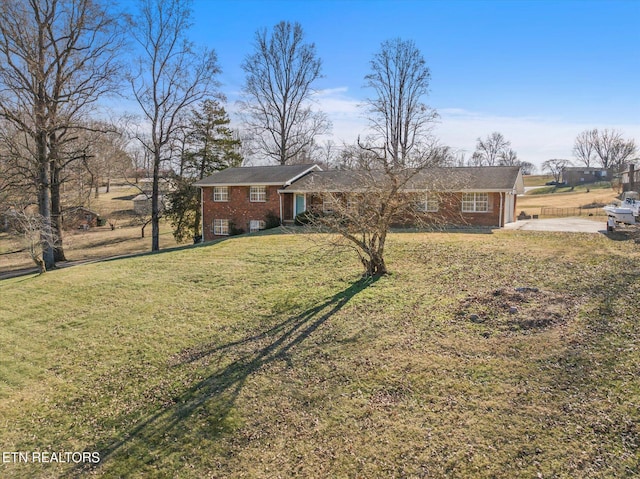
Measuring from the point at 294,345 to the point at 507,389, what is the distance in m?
4.35

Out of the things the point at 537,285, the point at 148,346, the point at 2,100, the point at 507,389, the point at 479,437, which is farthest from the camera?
the point at 2,100

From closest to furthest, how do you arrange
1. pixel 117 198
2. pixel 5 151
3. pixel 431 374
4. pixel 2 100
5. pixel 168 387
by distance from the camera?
pixel 431 374
pixel 168 387
pixel 2 100
pixel 5 151
pixel 117 198

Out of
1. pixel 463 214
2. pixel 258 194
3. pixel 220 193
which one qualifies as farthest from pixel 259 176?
pixel 463 214

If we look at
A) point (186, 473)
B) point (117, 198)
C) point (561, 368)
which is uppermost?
point (117, 198)

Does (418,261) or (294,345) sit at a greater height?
(418,261)

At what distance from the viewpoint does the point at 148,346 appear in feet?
33.3

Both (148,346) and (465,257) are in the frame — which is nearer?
(148,346)

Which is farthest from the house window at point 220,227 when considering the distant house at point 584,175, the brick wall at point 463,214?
the distant house at point 584,175

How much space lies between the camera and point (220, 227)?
29.0 m

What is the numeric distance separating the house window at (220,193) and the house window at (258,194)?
193 centimetres

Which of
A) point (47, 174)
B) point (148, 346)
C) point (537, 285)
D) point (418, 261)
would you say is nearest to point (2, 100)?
point (47, 174)

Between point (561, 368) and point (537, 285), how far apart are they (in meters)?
4.39

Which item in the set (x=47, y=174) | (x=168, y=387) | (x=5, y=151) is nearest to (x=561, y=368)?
(x=168, y=387)

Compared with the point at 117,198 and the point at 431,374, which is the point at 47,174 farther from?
the point at 117,198
